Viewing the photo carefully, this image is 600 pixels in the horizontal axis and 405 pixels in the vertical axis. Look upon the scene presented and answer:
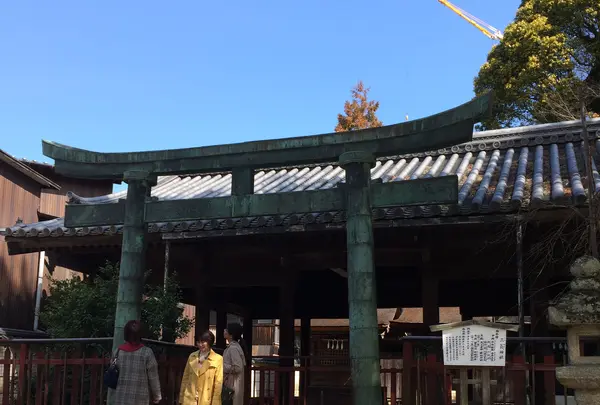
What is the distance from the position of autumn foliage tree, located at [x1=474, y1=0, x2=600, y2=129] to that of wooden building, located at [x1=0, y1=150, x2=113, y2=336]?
15.1 metres

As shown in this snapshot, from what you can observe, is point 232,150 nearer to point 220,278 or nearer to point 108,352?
point 108,352

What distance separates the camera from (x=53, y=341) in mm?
7996

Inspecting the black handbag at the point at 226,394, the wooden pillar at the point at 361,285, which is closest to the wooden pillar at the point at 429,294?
the wooden pillar at the point at 361,285

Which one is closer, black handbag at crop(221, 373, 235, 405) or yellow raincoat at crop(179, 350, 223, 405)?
yellow raincoat at crop(179, 350, 223, 405)

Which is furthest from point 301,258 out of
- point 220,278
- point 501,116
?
point 501,116

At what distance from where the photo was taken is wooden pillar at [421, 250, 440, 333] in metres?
10.7

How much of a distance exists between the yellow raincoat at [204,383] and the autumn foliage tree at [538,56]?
17.1 m

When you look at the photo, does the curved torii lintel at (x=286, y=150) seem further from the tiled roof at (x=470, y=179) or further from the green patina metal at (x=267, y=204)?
the tiled roof at (x=470, y=179)

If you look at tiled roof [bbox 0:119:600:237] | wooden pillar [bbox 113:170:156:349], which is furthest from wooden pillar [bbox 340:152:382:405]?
wooden pillar [bbox 113:170:156:349]

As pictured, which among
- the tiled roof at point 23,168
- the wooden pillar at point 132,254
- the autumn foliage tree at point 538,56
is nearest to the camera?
the wooden pillar at point 132,254

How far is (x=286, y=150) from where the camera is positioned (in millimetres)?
7652

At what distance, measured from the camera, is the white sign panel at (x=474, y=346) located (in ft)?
20.5

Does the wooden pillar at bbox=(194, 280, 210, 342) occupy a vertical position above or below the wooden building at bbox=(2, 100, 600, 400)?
below

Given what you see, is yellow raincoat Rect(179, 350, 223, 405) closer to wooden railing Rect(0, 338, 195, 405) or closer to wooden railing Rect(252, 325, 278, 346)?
wooden railing Rect(0, 338, 195, 405)
